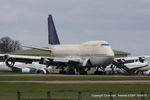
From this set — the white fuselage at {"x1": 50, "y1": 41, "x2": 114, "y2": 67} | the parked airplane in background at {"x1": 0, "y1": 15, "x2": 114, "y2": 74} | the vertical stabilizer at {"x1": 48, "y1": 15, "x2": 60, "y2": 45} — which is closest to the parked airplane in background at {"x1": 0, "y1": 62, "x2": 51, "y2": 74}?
the vertical stabilizer at {"x1": 48, "y1": 15, "x2": 60, "y2": 45}

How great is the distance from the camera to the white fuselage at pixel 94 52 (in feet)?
324

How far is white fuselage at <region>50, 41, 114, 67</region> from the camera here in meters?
98.8

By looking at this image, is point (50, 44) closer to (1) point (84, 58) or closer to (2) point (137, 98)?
(1) point (84, 58)

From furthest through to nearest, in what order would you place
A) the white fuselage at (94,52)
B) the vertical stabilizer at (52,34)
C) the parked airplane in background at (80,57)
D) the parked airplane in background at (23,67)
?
the parked airplane in background at (23,67) < the vertical stabilizer at (52,34) < the parked airplane in background at (80,57) < the white fuselage at (94,52)

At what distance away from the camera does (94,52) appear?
Answer: 331 ft

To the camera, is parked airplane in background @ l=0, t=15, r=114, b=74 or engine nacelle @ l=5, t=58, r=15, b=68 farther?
engine nacelle @ l=5, t=58, r=15, b=68

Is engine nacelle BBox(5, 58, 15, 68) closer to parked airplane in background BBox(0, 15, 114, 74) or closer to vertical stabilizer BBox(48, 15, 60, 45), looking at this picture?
parked airplane in background BBox(0, 15, 114, 74)

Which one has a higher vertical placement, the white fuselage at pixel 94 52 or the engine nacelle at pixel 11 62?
the white fuselage at pixel 94 52

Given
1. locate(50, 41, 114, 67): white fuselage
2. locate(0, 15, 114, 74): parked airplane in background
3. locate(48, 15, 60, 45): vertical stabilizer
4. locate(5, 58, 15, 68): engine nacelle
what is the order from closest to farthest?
locate(50, 41, 114, 67): white fuselage → locate(0, 15, 114, 74): parked airplane in background → locate(5, 58, 15, 68): engine nacelle → locate(48, 15, 60, 45): vertical stabilizer

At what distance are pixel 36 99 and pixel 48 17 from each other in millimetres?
83917

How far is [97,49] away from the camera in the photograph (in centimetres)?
10000

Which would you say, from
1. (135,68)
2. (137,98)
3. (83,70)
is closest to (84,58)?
(83,70)

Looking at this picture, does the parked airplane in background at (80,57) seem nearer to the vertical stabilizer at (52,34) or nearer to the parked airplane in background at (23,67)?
the vertical stabilizer at (52,34)

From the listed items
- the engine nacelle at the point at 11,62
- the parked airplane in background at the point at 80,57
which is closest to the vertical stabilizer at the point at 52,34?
the parked airplane in background at the point at 80,57
